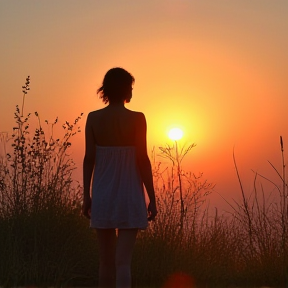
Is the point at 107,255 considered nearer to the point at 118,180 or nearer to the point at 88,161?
the point at 118,180

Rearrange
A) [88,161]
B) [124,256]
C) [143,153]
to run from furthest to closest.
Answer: [88,161] < [143,153] < [124,256]

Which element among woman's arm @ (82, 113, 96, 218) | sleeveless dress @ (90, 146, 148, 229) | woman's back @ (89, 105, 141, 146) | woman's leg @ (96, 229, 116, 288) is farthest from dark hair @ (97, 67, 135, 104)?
woman's leg @ (96, 229, 116, 288)

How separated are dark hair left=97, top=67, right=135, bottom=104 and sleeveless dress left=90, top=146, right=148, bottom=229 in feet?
1.38

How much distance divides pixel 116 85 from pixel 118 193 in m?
0.85

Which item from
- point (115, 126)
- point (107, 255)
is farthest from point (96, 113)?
point (107, 255)

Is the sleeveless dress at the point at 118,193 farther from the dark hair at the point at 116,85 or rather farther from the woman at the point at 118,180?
the dark hair at the point at 116,85

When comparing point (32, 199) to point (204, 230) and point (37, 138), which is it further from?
point (204, 230)

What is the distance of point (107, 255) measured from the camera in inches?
186

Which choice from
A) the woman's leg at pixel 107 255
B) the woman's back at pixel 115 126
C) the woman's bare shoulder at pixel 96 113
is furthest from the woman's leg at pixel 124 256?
the woman's bare shoulder at pixel 96 113

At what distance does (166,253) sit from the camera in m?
8.20

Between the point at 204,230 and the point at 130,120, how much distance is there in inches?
178

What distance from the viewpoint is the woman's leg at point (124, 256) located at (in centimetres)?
458

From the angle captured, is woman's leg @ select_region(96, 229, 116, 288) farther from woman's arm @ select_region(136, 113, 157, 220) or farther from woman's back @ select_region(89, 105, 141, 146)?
woman's back @ select_region(89, 105, 141, 146)

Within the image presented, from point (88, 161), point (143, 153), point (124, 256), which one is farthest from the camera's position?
point (88, 161)
